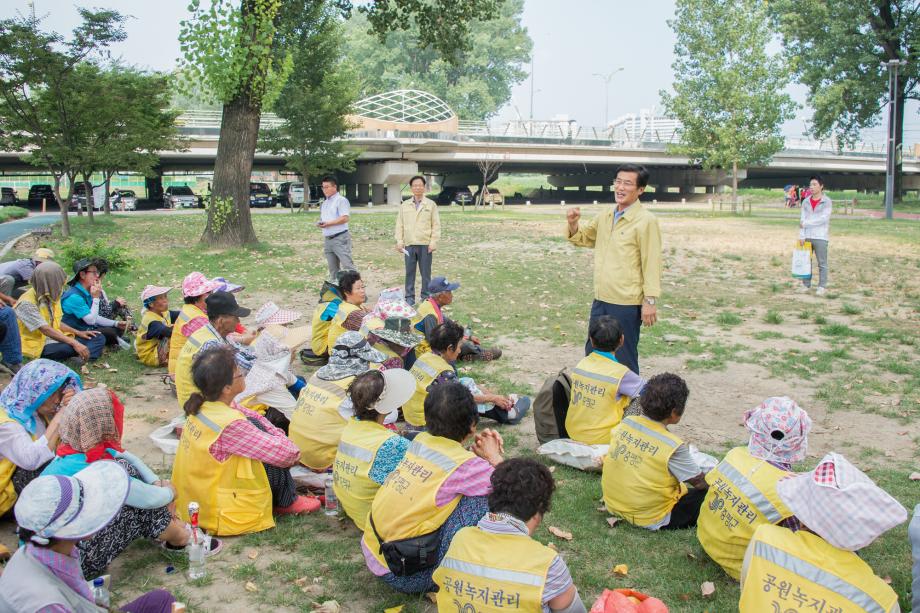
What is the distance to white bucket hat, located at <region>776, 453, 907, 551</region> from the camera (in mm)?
2787

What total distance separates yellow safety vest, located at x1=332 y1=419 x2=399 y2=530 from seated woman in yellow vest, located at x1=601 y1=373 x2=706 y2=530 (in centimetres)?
139

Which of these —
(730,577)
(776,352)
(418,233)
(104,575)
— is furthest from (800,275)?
(104,575)

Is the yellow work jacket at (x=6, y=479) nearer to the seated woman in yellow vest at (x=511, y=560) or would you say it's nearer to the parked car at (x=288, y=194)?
the seated woman in yellow vest at (x=511, y=560)

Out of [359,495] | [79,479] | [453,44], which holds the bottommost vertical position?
[359,495]

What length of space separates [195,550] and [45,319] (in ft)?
14.5

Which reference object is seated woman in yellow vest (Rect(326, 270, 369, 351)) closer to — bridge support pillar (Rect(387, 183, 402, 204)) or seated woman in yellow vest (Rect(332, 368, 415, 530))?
seated woman in yellow vest (Rect(332, 368, 415, 530))

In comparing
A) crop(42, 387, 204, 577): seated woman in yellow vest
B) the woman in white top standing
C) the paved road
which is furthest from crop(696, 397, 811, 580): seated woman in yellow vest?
the paved road

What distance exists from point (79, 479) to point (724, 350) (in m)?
7.09

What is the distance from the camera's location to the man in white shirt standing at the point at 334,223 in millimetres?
10859

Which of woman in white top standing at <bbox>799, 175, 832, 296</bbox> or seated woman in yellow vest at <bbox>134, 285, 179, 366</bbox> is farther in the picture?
woman in white top standing at <bbox>799, 175, 832, 296</bbox>

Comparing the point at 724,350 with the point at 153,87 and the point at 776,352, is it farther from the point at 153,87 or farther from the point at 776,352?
the point at 153,87

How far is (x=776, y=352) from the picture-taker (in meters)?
8.42

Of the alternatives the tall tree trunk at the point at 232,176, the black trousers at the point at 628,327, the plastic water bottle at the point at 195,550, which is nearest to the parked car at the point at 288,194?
the tall tree trunk at the point at 232,176

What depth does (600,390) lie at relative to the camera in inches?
205
